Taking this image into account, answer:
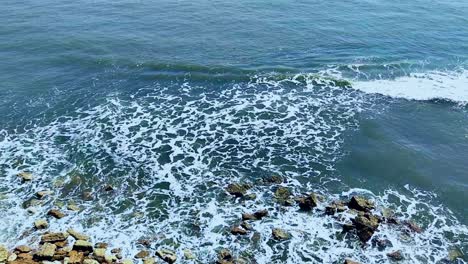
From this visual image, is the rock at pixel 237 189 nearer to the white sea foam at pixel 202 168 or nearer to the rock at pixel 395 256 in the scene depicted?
the white sea foam at pixel 202 168

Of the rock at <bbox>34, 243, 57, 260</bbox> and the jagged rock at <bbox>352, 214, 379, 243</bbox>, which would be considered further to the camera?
the jagged rock at <bbox>352, 214, 379, 243</bbox>

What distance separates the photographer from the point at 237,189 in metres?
31.4

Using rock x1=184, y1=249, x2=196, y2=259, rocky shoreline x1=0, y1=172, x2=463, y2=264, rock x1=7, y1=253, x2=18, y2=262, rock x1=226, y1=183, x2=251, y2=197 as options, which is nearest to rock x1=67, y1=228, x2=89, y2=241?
rocky shoreline x1=0, y1=172, x2=463, y2=264

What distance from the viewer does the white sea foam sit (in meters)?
27.5

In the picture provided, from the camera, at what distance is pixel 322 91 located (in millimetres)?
44594

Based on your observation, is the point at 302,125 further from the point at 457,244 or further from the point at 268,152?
A: the point at 457,244

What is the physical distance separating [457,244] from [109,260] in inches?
840

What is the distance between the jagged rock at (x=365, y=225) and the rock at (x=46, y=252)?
1862cm

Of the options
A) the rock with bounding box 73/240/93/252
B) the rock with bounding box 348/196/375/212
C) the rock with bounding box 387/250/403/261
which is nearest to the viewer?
the rock with bounding box 73/240/93/252

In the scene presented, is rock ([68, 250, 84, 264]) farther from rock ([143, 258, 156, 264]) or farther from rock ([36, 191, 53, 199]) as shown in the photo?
rock ([36, 191, 53, 199])

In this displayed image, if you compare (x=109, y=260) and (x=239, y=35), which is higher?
(x=239, y=35)

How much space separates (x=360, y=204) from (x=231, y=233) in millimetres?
9029

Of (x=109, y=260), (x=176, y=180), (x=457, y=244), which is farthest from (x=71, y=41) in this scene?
(x=457, y=244)

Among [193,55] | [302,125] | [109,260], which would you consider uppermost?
[193,55]
